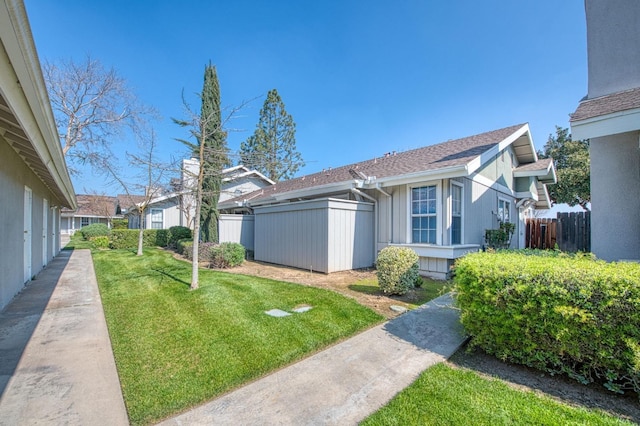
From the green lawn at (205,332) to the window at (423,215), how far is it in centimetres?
387

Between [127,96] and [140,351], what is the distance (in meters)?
22.9

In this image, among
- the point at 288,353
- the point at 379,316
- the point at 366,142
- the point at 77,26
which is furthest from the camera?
the point at 366,142

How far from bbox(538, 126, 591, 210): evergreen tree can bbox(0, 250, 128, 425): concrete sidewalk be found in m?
25.1

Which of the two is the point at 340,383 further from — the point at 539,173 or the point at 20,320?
the point at 539,173

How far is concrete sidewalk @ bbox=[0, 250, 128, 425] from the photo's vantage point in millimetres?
2521

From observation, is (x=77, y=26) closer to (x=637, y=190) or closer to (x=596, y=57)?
(x=596, y=57)

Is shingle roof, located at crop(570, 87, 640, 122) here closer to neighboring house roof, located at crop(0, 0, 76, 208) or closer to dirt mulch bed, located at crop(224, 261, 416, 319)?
dirt mulch bed, located at crop(224, 261, 416, 319)

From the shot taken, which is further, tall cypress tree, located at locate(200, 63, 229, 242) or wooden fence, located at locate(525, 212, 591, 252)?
wooden fence, located at locate(525, 212, 591, 252)

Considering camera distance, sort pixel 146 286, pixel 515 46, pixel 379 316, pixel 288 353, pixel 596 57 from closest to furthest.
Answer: pixel 288 353 → pixel 379 316 → pixel 596 57 → pixel 146 286 → pixel 515 46

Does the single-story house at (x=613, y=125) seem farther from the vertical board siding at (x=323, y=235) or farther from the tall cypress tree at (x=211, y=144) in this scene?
the tall cypress tree at (x=211, y=144)

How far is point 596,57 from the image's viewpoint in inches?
246

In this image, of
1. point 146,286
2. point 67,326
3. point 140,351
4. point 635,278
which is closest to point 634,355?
point 635,278

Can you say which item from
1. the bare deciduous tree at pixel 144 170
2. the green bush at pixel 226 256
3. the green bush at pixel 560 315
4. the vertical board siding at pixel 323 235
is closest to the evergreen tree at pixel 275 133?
the bare deciduous tree at pixel 144 170

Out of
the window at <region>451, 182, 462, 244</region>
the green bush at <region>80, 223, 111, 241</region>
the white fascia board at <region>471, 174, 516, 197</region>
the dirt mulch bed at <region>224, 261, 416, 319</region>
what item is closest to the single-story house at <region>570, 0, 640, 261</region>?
the window at <region>451, 182, 462, 244</region>
